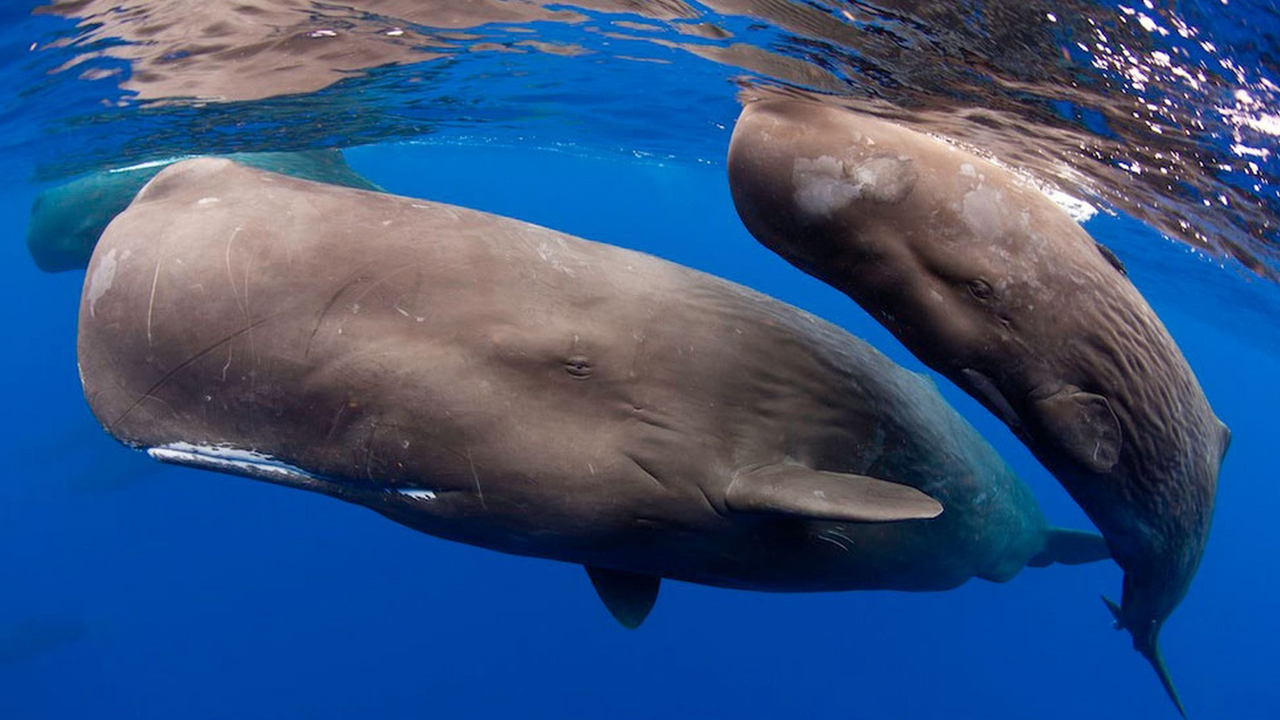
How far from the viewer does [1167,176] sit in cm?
932

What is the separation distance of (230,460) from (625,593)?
2.60 meters

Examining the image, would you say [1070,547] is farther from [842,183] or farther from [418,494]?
[418,494]

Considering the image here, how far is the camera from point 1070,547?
28.6ft

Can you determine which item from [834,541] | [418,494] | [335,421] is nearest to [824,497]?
[834,541]

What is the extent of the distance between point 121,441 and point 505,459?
1747 millimetres

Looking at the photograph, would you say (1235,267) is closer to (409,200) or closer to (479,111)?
(479,111)

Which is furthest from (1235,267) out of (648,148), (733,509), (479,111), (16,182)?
(16,182)

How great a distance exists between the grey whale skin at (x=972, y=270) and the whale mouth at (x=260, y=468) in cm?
219

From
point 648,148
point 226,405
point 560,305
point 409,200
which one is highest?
point 409,200

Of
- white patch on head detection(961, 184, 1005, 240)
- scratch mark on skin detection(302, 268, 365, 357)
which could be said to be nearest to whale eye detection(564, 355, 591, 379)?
scratch mark on skin detection(302, 268, 365, 357)

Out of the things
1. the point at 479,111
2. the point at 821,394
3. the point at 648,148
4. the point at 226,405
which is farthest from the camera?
the point at 648,148

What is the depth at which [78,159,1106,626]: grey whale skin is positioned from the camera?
3.59 m

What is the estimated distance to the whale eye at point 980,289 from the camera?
4.13 m

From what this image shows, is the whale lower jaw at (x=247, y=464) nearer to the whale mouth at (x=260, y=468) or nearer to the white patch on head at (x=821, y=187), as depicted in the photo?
the whale mouth at (x=260, y=468)
